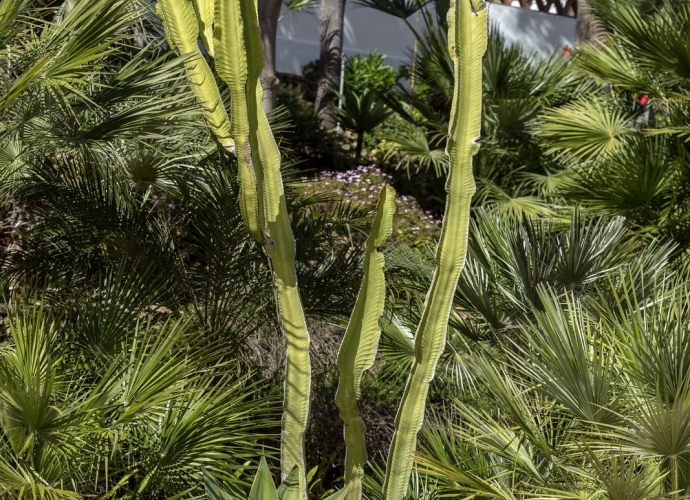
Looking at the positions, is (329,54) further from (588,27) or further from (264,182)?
(264,182)

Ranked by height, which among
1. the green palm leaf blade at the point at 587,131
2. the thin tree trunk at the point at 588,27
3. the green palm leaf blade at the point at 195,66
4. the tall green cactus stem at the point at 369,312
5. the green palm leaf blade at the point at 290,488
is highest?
the thin tree trunk at the point at 588,27

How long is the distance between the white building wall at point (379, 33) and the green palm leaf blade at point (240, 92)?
38.2 ft

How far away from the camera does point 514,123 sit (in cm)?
853

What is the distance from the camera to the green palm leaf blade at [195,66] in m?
2.77

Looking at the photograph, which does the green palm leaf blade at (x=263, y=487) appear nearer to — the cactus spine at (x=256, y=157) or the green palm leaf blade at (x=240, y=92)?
the cactus spine at (x=256, y=157)

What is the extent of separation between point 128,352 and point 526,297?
5.70 ft

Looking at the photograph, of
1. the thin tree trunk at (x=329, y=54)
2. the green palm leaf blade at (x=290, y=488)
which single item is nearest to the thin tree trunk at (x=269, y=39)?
the thin tree trunk at (x=329, y=54)

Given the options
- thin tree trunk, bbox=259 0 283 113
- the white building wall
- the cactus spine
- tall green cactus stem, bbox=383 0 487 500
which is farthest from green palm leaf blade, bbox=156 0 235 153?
the white building wall

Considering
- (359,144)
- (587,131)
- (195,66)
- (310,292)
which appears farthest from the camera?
(359,144)

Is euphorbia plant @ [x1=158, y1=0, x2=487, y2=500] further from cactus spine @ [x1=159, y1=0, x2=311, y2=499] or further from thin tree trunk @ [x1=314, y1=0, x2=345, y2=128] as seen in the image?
thin tree trunk @ [x1=314, y1=0, x2=345, y2=128]

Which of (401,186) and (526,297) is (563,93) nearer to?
(401,186)

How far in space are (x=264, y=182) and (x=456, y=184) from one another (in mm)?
557

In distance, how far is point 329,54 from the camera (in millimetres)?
11406

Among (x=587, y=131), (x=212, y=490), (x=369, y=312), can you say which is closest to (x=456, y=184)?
(x=369, y=312)
